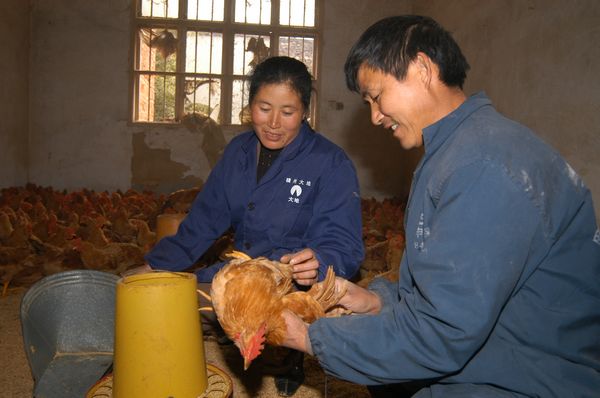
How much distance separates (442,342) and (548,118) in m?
4.29

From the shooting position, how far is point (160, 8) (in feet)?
29.0

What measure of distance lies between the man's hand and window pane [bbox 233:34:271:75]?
25.1ft

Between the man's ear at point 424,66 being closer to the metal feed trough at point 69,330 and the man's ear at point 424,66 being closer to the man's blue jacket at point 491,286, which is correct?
the man's blue jacket at point 491,286

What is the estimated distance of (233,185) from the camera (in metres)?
2.72

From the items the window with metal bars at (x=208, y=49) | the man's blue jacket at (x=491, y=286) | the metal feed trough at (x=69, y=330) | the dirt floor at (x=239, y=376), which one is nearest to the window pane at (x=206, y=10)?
the window with metal bars at (x=208, y=49)

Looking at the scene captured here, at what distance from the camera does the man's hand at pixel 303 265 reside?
1956mm

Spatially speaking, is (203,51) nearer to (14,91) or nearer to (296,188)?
(14,91)

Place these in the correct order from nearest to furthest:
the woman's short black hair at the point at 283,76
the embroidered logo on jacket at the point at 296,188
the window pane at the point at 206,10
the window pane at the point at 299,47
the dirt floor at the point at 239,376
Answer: the woman's short black hair at the point at 283,76, the embroidered logo on jacket at the point at 296,188, the dirt floor at the point at 239,376, the window pane at the point at 206,10, the window pane at the point at 299,47

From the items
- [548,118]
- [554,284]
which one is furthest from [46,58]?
[554,284]

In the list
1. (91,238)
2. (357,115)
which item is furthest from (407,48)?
(357,115)

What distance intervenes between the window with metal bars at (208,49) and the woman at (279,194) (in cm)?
636

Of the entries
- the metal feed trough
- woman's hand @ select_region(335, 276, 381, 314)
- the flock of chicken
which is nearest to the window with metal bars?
the flock of chicken

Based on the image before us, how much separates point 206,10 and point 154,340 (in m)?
8.46

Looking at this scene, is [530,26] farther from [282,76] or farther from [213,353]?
[213,353]
